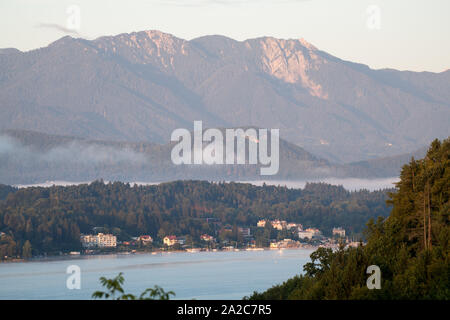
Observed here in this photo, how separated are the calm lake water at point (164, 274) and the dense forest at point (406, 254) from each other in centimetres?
2226

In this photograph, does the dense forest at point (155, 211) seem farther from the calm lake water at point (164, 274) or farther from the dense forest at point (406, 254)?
the dense forest at point (406, 254)

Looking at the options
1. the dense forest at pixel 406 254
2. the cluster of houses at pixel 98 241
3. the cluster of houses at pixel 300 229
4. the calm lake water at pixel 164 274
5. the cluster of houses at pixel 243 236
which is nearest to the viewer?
the dense forest at pixel 406 254

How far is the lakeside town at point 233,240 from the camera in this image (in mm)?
129000

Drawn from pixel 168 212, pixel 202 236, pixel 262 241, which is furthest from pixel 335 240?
pixel 168 212

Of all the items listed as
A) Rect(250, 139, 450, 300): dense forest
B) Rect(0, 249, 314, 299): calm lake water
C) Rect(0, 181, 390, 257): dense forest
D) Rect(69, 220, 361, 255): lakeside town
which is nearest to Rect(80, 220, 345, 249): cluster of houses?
Rect(69, 220, 361, 255): lakeside town

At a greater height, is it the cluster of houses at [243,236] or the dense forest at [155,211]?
the dense forest at [155,211]

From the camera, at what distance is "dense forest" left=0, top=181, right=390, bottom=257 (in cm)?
12244

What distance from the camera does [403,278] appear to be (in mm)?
33094

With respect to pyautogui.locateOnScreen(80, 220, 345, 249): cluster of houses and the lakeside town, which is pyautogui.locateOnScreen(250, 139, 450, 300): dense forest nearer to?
the lakeside town

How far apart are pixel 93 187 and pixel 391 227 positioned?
133079 mm

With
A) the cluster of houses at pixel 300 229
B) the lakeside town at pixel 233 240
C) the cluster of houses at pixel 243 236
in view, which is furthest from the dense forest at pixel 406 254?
the cluster of houses at pixel 300 229
